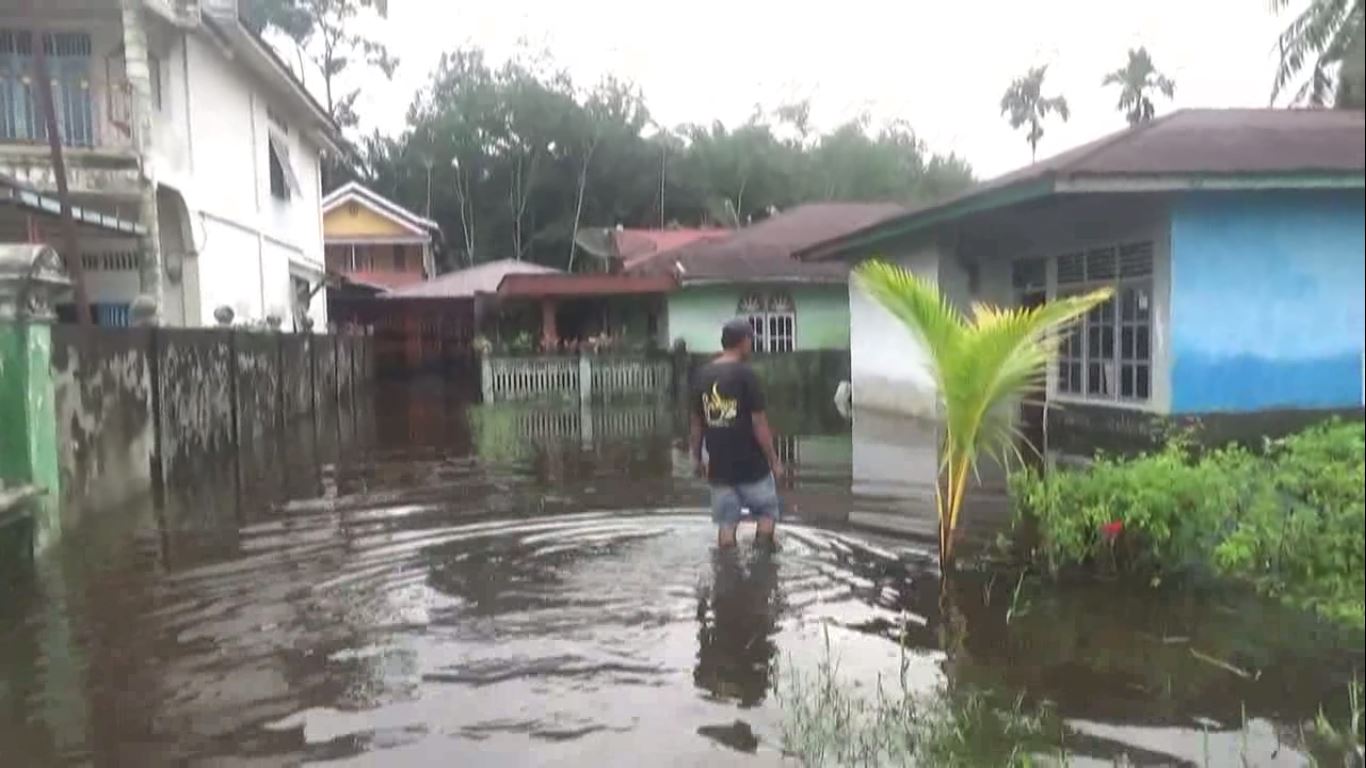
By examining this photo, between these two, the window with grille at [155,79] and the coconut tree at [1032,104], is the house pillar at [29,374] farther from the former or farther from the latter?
the window with grille at [155,79]

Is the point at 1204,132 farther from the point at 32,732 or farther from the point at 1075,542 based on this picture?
the point at 32,732

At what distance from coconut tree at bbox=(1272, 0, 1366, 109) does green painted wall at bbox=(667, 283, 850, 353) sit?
2239 centimetres

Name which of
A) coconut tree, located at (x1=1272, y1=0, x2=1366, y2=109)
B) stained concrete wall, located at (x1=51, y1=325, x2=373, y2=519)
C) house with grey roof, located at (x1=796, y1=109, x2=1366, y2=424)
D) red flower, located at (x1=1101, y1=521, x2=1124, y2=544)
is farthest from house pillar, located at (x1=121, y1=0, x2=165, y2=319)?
coconut tree, located at (x1=1272, y1=0, x2=1366, y2=109)

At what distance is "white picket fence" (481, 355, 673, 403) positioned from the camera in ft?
78.6

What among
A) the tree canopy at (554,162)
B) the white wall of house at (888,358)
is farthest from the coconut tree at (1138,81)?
the tree canopy at (554,162)

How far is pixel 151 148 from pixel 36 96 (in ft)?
5.45

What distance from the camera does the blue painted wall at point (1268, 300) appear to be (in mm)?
1912

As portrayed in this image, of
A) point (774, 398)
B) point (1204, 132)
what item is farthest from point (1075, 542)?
point (774, 398)

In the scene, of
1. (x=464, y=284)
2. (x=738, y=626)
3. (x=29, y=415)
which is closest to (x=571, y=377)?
(x=464, y=284)

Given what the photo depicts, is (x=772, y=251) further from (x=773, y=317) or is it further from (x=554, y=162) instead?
(x=554, y=162)

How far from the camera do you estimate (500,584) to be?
24.1ft

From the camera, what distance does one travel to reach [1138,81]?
3.49 m

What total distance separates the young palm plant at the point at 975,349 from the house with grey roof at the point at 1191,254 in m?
0.58

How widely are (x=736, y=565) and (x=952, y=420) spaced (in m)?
1.89
